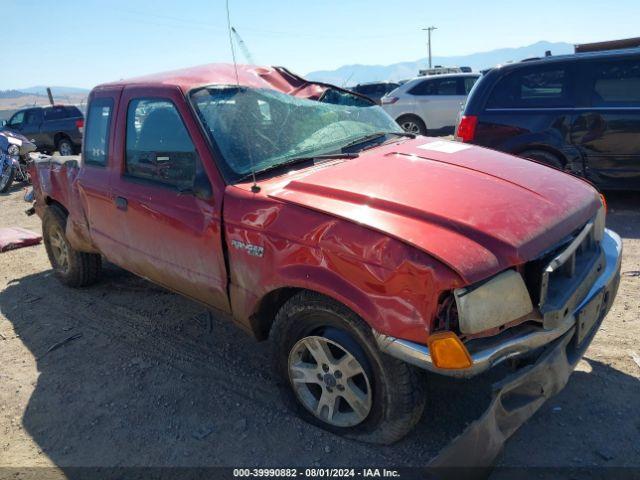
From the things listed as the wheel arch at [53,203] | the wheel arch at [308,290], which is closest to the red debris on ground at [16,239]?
the wheel arch at [53,203]

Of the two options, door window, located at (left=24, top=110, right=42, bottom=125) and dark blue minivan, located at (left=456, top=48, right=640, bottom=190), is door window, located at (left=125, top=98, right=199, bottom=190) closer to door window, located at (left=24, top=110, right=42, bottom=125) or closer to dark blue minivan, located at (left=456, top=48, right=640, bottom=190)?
dark blue minivan, located at (left=456, top=48, right=640, bottom=190)

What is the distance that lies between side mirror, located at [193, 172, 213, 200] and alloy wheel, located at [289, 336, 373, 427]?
3.18 ft

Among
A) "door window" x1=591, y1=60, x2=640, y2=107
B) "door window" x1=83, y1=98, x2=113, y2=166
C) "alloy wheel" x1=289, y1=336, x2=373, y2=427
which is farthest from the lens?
"door window" x1=591, y1=60, x2=640, y2=107

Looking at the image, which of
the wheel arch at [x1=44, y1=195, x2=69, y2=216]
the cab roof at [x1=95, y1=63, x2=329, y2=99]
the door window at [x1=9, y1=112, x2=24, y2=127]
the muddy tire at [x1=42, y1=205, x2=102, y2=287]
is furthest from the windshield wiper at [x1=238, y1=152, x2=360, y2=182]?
the door window at [x1=9, y1=112, x2=24, y2=127]

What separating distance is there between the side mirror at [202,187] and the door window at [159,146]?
4.0 inches

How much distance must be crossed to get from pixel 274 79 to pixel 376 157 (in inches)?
40.6

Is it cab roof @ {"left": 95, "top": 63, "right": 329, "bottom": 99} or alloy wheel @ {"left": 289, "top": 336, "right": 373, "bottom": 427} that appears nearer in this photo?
alloy wheel @ {"left": 289, "top": 336, "right": 373, "bottom": 427}

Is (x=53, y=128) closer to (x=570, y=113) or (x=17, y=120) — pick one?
(x=17, y=120)

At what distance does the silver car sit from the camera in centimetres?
1293

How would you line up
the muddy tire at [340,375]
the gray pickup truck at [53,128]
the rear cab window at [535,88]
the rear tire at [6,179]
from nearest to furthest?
the muddy tire at [340,375] < the rear cab window at [535,88] < the rear tire at [6,179] < the gray pickup truck at [53,128]

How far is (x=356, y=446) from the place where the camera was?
2643 millimetres

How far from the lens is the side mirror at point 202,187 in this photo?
2.87 metres

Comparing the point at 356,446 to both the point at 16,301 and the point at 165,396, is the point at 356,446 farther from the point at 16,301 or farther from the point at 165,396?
the point at 16,301

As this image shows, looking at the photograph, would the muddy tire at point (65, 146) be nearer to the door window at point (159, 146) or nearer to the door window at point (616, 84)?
the door window at point (159, 146)
